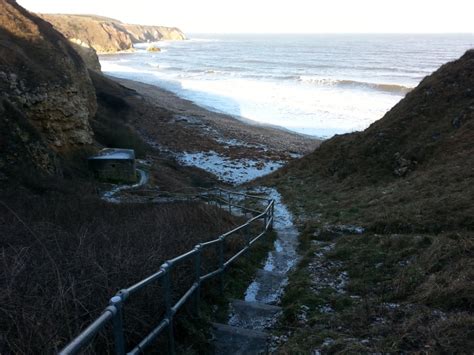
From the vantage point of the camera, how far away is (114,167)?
1895 cm

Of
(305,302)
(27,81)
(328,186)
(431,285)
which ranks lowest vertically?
(328,186)

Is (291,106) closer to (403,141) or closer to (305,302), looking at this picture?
(403,141)

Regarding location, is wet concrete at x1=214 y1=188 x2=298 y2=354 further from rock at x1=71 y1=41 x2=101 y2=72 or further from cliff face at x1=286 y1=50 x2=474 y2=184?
rock at x1=71 y1=41 x2=101 y2=72

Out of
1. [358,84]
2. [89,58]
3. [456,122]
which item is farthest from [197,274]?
[358,84]

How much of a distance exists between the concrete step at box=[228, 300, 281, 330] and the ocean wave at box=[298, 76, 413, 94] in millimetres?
50626

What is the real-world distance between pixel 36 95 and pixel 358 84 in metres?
47.6

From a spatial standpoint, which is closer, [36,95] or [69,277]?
[69,277]

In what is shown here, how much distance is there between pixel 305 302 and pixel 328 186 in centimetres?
1156

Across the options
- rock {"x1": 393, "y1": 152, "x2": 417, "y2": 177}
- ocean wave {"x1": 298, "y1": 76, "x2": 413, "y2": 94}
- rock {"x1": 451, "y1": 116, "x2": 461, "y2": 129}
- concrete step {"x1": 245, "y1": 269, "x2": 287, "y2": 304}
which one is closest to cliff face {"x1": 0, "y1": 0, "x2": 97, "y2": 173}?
concrete step {"x1": 245, "y1": 269, "x2": 287, "y2": 304}

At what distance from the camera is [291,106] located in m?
46.3

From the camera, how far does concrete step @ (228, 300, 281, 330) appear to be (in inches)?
210

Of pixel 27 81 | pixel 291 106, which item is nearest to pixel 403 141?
pixel 27 81

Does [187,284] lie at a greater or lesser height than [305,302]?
greater

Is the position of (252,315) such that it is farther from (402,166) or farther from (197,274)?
(402,166)
